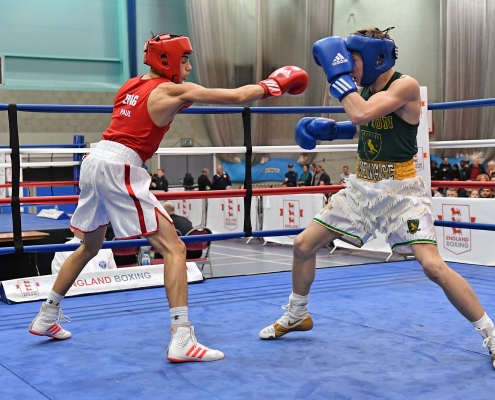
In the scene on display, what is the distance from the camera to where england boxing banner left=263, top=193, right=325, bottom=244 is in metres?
8.33

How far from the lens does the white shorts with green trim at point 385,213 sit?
8.15ft

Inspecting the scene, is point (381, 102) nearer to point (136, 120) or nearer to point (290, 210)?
point (136, 120)

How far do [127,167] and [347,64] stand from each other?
0.93 meters

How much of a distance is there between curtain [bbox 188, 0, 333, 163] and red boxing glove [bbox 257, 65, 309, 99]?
466 inches

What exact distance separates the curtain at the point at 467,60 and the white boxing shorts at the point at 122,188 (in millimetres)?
14151

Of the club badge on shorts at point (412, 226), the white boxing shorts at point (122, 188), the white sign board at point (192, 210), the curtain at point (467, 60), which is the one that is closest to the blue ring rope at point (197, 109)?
the white boxing shorts at point (122, 188)

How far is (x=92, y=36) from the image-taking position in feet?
45.1

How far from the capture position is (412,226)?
8.11 ft

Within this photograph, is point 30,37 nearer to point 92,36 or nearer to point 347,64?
point 92,36

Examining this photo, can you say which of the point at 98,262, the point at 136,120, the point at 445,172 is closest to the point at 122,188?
the point at 136,120

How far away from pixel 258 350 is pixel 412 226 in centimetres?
77

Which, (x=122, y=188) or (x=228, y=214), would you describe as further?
(x=228, y=214)

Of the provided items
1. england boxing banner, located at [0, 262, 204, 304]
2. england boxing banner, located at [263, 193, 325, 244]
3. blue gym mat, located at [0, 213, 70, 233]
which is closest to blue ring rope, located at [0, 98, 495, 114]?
england boxing banner, located at [0, 262, 204, 304]

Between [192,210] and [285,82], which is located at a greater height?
[285,82]
